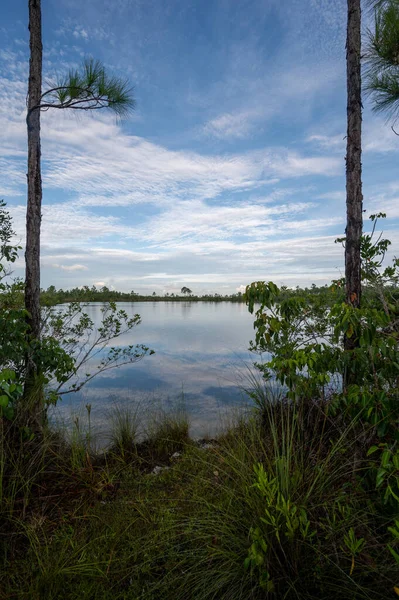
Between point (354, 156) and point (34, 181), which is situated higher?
point (354, 156)

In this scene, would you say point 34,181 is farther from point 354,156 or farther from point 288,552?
point 288,552

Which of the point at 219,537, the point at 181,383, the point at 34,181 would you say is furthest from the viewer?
the point at 181,383

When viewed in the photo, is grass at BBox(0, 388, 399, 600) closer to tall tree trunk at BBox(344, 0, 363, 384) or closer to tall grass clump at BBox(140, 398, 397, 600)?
tall grass clump at BBox(140, 398, 397, 600)

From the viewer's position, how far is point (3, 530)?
260 centimetres

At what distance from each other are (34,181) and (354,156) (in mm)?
4230

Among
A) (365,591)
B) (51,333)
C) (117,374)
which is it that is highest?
(51,333)

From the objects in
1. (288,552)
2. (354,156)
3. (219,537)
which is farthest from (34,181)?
(288,552)

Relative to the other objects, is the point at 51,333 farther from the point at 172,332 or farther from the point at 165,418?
the point at 172,332

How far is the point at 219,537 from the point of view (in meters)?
1.91

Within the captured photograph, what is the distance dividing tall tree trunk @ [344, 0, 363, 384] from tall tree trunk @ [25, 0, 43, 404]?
413 centimetres

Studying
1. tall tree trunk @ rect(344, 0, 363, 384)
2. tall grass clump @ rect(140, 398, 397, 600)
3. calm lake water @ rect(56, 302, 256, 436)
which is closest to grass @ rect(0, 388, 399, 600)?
tall grass clump @ rect(140, 398, 397, 600)

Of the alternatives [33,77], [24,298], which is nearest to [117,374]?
[24,298]

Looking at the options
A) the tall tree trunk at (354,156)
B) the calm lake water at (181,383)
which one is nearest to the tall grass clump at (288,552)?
the calm lake water at (181,383)

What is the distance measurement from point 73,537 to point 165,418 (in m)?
3.01
